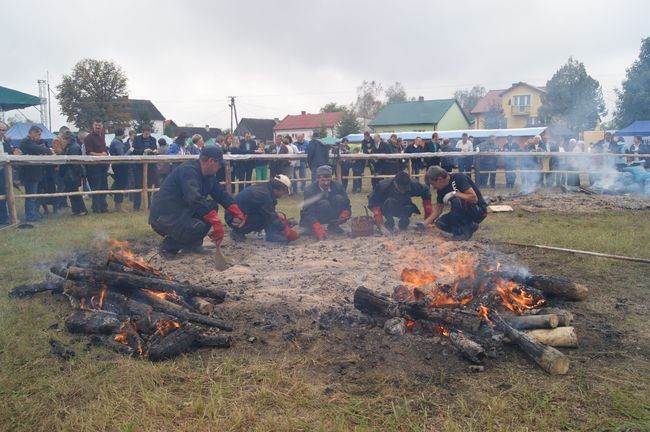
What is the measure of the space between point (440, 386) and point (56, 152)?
12098 millimetres


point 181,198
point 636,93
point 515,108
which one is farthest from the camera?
point 515,108

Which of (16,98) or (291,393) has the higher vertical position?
(16,98)

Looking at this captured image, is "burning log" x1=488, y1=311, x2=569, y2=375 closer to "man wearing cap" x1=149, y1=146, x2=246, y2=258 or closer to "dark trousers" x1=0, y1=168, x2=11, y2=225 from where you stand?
"man wearing cap" x1=149, y1=146, x2=246, y2=258

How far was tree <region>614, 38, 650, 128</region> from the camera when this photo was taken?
33500mm

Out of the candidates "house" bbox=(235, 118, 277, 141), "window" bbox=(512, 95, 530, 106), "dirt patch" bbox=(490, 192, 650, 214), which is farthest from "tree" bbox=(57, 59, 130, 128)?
"window" bbox=(512, 95, 530, 106)

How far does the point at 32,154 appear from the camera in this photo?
11078 mm

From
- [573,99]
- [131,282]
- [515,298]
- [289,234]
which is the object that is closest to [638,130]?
[573,99]

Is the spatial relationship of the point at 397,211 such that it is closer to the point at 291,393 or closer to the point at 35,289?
the point at 35,289

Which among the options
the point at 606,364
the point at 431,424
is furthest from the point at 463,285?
the point at 431,424

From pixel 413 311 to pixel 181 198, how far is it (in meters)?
4.11

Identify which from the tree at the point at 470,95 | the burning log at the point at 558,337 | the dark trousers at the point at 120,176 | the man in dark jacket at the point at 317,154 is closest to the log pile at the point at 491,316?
the burning log at the point at 558,337

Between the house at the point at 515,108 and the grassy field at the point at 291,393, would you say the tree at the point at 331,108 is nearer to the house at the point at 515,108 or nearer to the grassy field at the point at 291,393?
the house at the point at 515,108

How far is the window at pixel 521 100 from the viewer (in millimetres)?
66531

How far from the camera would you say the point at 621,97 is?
39688mm
